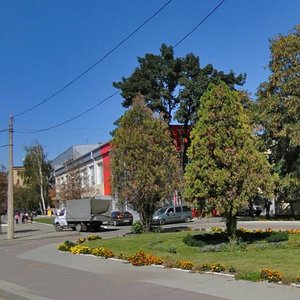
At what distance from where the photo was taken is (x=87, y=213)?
40.9 m

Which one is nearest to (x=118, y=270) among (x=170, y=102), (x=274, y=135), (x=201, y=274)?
(x=201, y=274)

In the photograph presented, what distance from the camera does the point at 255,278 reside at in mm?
10367

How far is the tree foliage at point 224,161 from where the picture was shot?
16750mm

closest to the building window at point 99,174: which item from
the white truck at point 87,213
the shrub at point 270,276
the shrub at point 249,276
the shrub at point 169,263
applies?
the white truck at point 87,213

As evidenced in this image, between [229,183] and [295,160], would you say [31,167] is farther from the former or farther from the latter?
[229,183]

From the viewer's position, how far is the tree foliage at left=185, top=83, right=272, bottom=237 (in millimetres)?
16750

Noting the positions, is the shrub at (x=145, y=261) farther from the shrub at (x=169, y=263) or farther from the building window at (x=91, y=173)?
the building window at (x=91, y=173)

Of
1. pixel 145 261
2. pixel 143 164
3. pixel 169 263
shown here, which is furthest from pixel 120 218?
pixel 169 263

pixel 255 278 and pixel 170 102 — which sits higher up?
pixel 170 102

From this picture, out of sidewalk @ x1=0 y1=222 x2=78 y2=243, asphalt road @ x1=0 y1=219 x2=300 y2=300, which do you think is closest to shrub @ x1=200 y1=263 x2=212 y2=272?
asphalt road @ x1=0 y1=219 x2=300 y2=300

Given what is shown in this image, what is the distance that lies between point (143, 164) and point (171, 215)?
64.7 ft

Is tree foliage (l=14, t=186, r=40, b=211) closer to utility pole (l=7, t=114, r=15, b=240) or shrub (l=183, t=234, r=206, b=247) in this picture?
utility pole (l=7, t=114, r=15, b=240)

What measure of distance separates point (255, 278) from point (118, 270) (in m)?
4.48

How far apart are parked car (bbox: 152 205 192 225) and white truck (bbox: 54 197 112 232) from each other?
18.4ft
